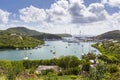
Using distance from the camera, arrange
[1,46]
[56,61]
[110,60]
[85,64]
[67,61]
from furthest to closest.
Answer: [1,46]
[110,60]
[56,61]
[67,61]
[85,64]

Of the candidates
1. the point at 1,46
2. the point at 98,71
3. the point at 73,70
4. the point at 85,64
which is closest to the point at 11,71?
the point at 98,71

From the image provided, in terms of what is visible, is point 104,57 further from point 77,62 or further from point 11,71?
point 11,71

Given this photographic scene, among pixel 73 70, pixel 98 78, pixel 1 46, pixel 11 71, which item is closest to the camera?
pixel 98 78

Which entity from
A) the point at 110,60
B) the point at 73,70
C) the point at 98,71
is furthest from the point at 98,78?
the point at 110,60

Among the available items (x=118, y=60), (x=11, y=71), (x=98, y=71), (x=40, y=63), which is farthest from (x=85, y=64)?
(x=98, y=71)

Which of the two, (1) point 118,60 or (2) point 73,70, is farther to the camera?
(1) point 118,60

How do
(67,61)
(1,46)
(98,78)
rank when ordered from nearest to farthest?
(98,78) → (67,61) → (1,46)

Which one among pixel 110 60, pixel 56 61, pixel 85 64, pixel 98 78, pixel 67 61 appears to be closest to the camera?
pixel 98 78

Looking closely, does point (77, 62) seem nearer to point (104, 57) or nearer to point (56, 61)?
point (56, 61)

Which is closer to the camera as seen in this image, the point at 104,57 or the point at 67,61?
the point at 67,61
